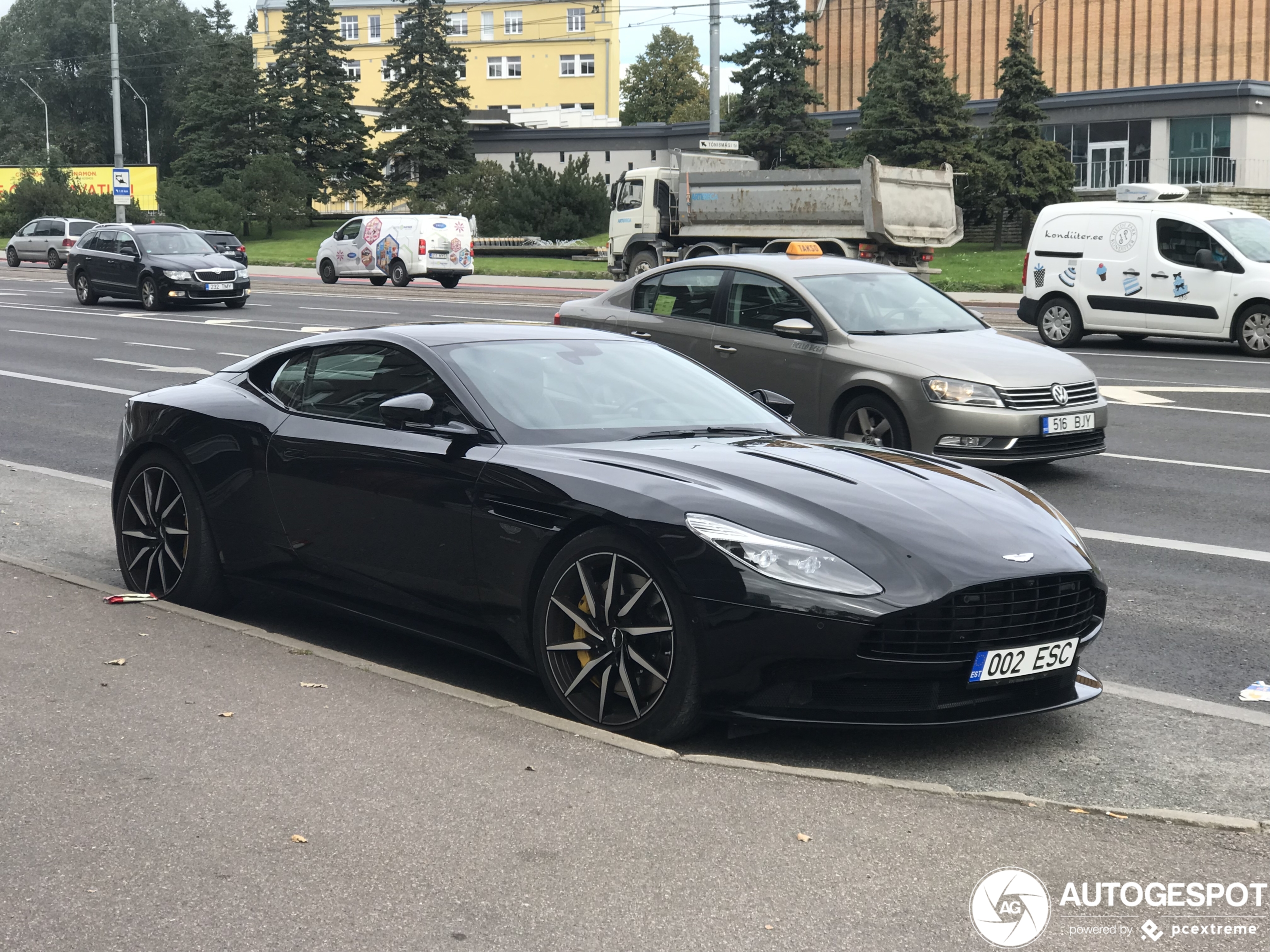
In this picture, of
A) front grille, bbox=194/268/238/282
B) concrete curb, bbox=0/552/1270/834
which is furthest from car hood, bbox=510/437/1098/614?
front grille, bbox=194/268/238/282

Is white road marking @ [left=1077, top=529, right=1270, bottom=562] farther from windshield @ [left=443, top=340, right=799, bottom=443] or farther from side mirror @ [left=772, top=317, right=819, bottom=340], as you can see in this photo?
windshield @ [left=443, top=340, right=799, bottom=443]

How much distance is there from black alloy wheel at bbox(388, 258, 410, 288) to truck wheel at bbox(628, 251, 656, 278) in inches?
247

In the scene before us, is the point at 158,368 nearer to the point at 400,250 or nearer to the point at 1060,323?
the point at 1060,323

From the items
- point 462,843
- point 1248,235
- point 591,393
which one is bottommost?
point 462,843

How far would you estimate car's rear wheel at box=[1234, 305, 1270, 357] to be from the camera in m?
19.7

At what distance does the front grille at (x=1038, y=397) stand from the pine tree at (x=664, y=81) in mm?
97298

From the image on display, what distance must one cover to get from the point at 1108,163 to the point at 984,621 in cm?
6069

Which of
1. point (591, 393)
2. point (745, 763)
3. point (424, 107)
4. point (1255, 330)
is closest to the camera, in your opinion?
point (745, 763)

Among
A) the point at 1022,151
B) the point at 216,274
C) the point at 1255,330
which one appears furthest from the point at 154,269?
the point at 1022,151

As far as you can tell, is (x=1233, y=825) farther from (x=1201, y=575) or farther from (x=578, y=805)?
(x=1201, y=575)

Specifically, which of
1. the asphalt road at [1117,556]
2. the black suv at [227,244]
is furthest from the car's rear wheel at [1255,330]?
the black suv at [227,244]

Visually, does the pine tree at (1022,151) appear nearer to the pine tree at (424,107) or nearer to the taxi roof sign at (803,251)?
the pine tree at (424,107)

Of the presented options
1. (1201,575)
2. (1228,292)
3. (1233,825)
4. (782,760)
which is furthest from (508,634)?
(1228,292)

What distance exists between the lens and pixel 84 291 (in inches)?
1206
